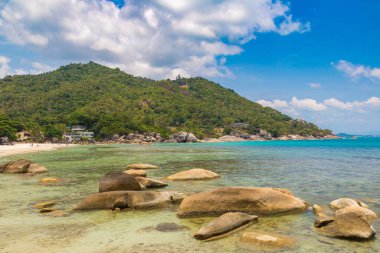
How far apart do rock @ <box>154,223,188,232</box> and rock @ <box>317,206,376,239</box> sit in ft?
16.8

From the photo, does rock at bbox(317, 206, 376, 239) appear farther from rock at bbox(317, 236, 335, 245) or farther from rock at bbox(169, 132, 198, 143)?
rock at bbox(169, 132, 198, 143)

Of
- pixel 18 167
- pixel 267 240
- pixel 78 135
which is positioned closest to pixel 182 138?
pixel 78 135

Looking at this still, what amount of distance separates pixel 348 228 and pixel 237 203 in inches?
180

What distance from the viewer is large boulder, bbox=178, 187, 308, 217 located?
13844mm

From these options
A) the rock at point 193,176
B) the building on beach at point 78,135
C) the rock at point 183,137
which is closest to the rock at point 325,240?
the rock at point 193,176

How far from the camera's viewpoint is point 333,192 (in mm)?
19719

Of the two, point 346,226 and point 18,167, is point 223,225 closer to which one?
point 346,226

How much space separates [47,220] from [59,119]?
16094 centimetres

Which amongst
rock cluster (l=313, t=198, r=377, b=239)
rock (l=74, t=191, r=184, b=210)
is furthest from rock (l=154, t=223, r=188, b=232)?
rock cluster (l=313, t=198, r=377, b=239)

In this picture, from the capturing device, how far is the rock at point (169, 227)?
11.9 meters

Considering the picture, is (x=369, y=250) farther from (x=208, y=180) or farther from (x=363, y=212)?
(x=208, y=180)

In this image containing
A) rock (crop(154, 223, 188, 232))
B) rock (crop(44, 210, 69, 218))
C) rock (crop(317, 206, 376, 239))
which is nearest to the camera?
rock (crop(317, 206, 376, 239))

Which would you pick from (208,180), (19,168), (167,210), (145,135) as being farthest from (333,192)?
(145,135)

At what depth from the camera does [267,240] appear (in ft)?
33.6
